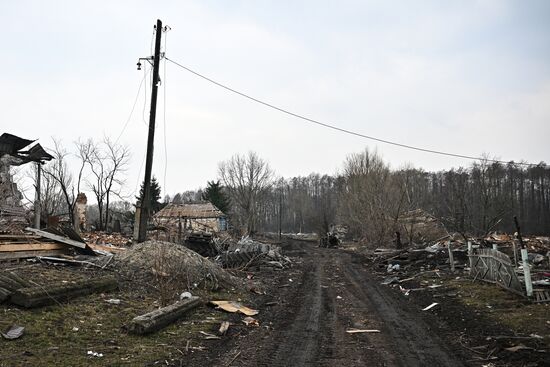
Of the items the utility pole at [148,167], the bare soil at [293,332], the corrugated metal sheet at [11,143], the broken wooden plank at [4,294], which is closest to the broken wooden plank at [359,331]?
the bare soil at [293,332]

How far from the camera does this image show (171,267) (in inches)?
440

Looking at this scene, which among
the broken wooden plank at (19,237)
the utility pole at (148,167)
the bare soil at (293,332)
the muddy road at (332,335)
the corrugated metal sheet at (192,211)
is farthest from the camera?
the corrugated metal sheet at (192,211)

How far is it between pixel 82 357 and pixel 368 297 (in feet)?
28.3

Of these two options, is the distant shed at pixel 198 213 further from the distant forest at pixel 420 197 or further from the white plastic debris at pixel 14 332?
the white plastic debris at pixel 14 332

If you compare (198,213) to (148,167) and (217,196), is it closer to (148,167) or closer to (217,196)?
(217,196)

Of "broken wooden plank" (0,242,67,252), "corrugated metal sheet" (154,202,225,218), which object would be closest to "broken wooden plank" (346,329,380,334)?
"broken wooden plank" (0,242,67,252)

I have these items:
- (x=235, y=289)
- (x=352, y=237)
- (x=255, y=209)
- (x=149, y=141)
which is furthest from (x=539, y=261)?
(x=255, y=209)

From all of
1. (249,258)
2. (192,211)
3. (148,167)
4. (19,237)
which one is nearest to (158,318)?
(19,237)

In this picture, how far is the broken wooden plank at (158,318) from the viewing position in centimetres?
670

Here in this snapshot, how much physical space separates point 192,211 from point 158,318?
145 ft

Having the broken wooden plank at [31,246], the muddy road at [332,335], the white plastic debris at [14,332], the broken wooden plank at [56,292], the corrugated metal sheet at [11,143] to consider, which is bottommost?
the muddy road at [332,335]

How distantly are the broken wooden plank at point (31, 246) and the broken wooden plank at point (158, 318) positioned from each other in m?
5.23

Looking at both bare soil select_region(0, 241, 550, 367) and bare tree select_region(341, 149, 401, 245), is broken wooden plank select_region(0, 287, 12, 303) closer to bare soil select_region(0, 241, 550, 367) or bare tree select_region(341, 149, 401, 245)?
bare soil select_region(0, 241, 550, 367)

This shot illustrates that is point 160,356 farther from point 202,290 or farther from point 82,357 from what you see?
point 202,290
